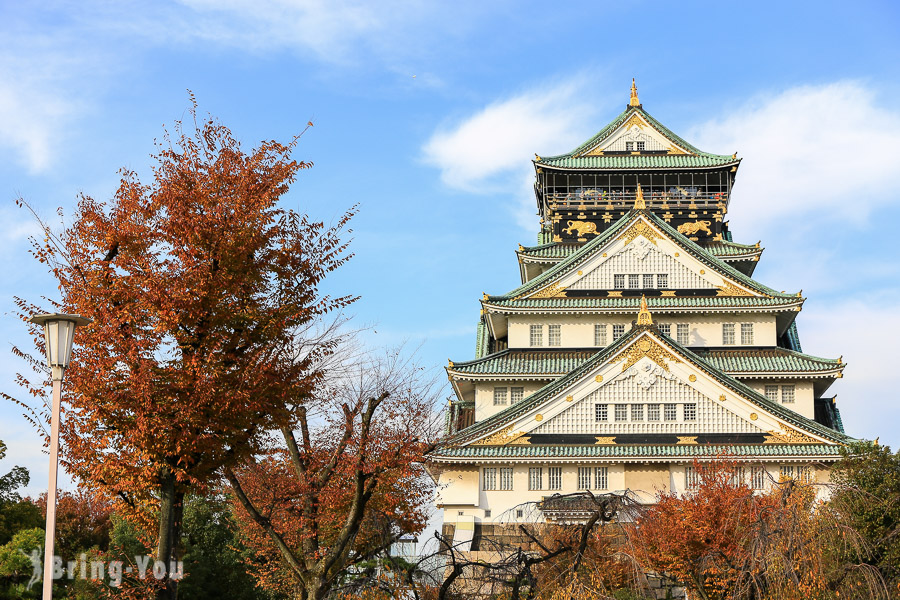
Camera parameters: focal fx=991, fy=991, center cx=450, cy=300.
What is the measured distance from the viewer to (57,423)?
13891 millimetres

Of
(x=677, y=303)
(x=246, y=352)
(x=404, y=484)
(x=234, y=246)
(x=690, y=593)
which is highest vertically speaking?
(x=677, y=303)

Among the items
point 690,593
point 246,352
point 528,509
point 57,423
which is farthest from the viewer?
point 528,509

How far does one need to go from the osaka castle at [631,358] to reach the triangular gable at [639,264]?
0.06 metres

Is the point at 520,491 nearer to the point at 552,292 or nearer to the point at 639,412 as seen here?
the point at 639,412

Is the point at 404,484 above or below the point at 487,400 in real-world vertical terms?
below

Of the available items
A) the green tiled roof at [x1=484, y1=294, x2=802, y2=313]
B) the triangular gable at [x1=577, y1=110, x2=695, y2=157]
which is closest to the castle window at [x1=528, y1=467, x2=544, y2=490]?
the green tiled roof at [x1=484, y1=294, x2=802, y2=313]

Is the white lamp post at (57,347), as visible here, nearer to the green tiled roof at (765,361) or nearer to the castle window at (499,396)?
the castle window at (499,396)

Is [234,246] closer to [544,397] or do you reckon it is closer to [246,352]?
[246,352]

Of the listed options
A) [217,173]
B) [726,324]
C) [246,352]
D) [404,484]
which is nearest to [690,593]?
[404,484]

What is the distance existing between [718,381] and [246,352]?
26.1m

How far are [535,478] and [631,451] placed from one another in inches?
156

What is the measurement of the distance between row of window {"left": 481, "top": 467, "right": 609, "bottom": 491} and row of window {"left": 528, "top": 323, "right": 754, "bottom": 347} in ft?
22.3

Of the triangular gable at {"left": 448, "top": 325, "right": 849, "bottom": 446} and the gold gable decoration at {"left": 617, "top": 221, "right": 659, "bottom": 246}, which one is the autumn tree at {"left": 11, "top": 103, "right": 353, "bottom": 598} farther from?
the gold gable decoration at {"left": 617, "top": 221, "right": 659, "bottom": 246}

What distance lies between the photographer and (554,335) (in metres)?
44.5
